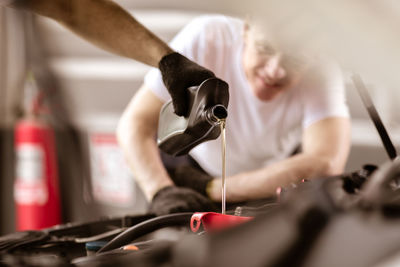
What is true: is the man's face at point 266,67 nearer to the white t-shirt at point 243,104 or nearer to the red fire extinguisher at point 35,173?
the white t-shirt at point 243,104

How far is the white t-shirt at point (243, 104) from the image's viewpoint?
34.0 inches

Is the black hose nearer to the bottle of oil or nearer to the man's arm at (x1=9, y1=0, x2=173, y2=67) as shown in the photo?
the bottle of oil

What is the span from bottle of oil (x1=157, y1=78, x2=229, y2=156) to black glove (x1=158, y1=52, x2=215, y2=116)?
0.04ft

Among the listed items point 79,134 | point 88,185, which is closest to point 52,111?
point 79,134

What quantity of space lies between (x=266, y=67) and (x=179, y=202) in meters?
0.31

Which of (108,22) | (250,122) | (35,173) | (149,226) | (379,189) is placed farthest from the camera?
(35,173)

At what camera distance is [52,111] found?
2148 millimetres

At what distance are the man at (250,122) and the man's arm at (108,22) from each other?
5cm

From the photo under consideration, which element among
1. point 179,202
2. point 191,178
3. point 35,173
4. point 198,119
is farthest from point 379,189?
point 35,173

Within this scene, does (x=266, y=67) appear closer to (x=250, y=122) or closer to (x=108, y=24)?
(x=250, y=122)

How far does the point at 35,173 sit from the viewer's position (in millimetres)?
2170

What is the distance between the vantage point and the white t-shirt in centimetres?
86

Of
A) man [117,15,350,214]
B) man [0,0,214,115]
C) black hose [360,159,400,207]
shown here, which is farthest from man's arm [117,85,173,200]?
black hose [360,159,400,207]

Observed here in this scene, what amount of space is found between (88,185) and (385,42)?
5.59 ft
